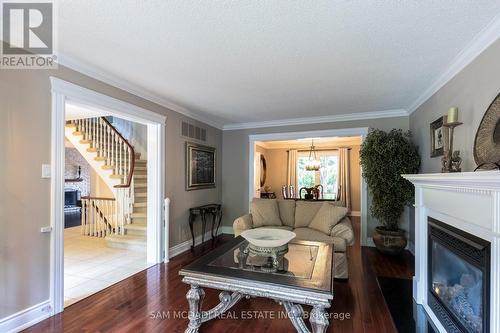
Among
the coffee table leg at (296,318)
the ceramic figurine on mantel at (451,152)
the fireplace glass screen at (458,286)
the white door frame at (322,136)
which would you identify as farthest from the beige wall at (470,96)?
the coffee table leg at (296,318)

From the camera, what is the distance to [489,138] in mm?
1947

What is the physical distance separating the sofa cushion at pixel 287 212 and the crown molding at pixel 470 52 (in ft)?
8.47

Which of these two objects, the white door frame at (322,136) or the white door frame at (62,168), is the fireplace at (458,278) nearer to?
the white door frame at (322,136)

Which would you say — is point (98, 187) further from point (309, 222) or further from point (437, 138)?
point (437, 138)

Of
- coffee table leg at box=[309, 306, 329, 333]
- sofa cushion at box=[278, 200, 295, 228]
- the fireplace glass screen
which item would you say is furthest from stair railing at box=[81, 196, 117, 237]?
the fireplace glass screen

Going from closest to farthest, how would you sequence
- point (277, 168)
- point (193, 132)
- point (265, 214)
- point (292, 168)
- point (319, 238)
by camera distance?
point (319, 238) < point (265, 214) < point (193, 132) < point (292, 168) < point (277, 168)

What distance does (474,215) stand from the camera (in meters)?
1.63

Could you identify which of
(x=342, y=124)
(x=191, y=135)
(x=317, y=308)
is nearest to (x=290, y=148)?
(x=342, y=124)

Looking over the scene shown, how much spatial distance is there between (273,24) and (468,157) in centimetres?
214

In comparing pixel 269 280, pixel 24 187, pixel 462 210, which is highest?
pixel 24 187

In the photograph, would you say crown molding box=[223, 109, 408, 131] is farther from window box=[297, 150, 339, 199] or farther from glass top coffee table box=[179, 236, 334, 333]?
window box=[297, 150, 339, 199]

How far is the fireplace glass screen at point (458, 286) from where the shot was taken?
5.45ft

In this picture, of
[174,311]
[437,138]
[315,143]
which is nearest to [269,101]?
[437,138]

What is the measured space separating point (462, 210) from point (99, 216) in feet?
19.2
